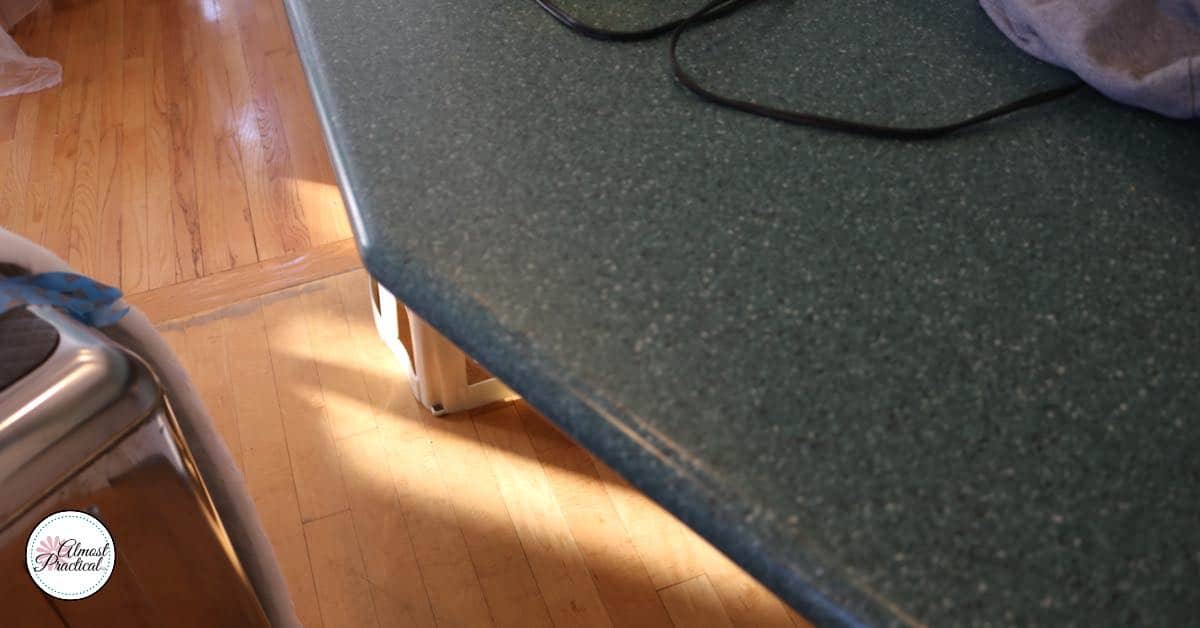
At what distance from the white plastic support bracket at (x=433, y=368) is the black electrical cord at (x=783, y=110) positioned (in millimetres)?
843

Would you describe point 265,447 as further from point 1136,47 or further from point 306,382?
point 1136,47

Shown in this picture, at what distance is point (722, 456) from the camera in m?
0.44

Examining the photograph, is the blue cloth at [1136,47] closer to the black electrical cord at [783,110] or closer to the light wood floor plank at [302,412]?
the black electrical cord at [783,110]

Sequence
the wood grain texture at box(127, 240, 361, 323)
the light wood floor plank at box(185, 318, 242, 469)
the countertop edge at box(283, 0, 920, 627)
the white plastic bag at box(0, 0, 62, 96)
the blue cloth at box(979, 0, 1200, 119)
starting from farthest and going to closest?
the white plastic bag at box(0, 0, 62, 96), the wood grain texture at box(127, 240, 361, 323), the light wood floor plank at box(185, 318, 242, 469), the blue cloth at box(979, 0, 1200, 119), the countertop edge at box(283, 0, 920, 627)

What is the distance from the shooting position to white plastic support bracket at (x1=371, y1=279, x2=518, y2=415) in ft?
4.93

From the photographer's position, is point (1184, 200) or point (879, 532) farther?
point (1184, 200)

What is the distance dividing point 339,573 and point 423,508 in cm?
16

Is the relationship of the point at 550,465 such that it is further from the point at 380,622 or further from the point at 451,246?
the point at 451,246

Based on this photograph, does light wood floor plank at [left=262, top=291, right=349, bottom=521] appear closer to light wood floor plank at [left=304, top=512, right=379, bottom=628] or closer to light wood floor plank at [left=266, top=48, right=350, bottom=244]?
light wood floor plank at [left=304, top=512, right=379, bottom=628]

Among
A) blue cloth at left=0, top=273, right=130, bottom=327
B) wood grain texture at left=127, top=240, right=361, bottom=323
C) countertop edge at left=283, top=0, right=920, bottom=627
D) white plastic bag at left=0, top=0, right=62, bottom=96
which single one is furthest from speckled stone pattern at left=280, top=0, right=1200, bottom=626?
white plastic bag at left=0, top=0, right=62, bottom=96

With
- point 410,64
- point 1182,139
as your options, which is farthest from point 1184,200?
point 410,64

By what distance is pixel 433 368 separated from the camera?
1538 millimetres

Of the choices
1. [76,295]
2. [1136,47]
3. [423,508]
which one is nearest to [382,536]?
[423,508]

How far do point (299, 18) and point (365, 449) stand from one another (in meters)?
1.00
